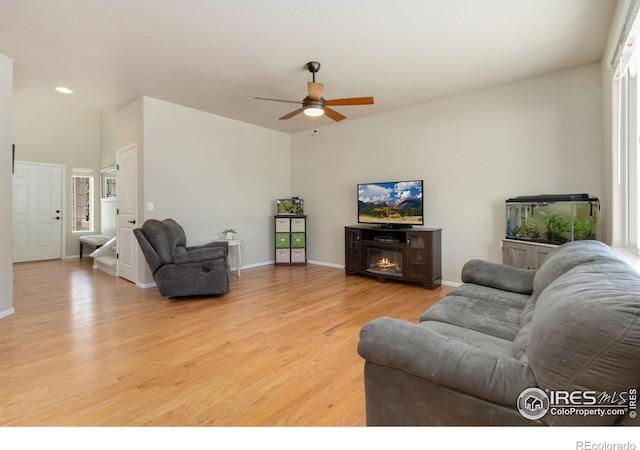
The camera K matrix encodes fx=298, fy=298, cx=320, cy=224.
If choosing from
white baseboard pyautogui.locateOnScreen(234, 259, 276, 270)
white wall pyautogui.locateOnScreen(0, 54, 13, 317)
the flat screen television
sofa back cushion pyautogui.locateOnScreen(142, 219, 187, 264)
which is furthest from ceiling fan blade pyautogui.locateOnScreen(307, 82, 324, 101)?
white baseboard pyautogui.locateOnScreen(234, 259, 276, 270)

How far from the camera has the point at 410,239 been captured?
429cm

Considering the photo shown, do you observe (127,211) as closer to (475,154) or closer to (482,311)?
(482,311)

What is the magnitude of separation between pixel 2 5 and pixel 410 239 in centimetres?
468

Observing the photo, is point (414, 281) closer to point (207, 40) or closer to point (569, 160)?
point (569, 160)

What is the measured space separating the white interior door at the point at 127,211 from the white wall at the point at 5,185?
4.44ft

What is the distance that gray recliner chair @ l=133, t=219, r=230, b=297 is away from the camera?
3.59 meters

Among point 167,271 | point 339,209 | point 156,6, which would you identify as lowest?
point 167,271

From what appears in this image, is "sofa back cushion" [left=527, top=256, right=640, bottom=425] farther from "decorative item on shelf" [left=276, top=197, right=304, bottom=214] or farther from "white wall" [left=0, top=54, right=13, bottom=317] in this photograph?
"decorative item on shelf" [left=276, top=197, right=304, bottom=214]

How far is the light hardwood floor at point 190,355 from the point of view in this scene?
1616 mm

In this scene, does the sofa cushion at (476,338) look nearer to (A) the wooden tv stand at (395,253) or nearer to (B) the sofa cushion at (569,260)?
(B) the sofa cushion at (569,260)

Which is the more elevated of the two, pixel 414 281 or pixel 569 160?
pixel 569 160

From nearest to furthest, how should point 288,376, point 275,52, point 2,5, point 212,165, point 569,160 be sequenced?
point 288,376 < point 2,5 < point 275,52 < point 569,160 < point 212,165

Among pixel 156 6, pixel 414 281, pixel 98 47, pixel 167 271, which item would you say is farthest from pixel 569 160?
pixel 98 47

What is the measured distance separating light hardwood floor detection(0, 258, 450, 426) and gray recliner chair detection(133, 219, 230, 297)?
0.16 meters
